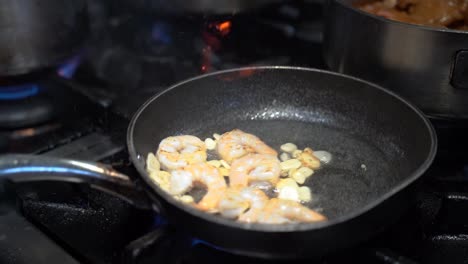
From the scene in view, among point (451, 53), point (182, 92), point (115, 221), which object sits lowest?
point (115, 221)

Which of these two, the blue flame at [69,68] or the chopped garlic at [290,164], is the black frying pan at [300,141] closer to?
the chopped garlic at [290,164]

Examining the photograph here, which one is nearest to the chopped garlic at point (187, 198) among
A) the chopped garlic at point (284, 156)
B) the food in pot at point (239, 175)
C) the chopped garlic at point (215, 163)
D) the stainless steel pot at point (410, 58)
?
the food in pot at point (239, 175)

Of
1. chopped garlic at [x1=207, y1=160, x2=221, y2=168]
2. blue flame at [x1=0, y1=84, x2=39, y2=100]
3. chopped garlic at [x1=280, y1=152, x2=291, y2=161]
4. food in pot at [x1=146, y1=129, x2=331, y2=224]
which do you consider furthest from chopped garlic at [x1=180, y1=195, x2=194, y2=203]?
blue flame at [x1=0, y1=84, x2=39, y2=100]

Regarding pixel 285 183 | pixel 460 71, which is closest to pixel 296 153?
pixel 285 183

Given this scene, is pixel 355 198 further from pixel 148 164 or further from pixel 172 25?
pixel 172 25

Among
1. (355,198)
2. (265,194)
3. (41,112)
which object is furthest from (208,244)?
(41,112)

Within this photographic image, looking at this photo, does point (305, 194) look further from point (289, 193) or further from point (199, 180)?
point (199, 180)
